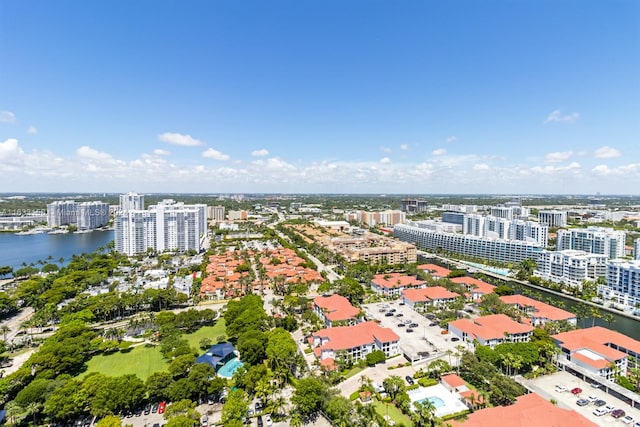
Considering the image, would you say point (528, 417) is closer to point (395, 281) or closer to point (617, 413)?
point (617, 413)

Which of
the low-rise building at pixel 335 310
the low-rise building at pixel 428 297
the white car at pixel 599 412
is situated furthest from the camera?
→ the low-rise building at pixel 428 297

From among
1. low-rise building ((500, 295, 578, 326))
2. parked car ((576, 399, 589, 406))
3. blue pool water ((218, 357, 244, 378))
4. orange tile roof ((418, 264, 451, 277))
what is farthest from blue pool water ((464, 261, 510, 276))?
blue pool water ((218, 357, 244, 378))

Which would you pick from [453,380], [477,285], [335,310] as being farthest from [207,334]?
[477,285]

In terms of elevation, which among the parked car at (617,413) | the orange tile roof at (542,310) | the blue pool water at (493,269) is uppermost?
the orange tile roof at (542,310)

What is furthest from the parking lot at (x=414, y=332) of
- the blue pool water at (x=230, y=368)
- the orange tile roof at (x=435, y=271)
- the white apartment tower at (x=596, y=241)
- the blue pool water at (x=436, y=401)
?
the white apartment tower at (x=596, y=241)

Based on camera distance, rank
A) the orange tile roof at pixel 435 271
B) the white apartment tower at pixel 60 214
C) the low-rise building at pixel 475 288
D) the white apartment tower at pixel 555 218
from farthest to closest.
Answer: the white apartment tower at pixel 60 214
the white apartment tower at pixel 555 218
the orange tile roof at pixel 435 271
the low-rise building at pixel 475 288

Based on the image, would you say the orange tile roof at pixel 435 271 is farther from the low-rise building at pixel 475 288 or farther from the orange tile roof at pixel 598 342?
the orange tile roof at pixel 598 342
